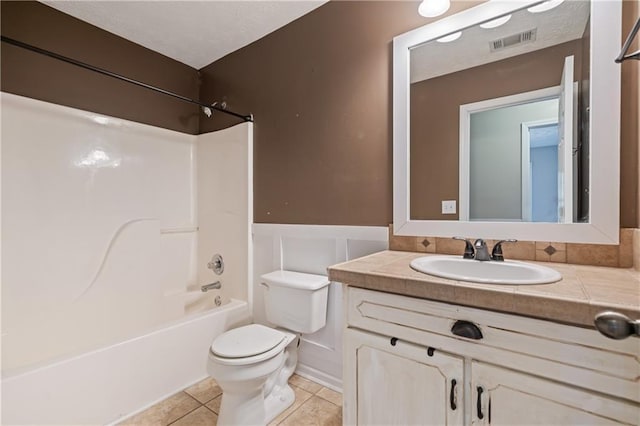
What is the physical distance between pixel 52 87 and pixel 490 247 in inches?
105

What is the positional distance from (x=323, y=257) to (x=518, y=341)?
113cm

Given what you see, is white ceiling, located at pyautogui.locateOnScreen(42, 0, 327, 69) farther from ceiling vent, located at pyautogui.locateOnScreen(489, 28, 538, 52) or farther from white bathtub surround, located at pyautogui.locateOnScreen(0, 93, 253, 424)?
ceiling vent, located at pyautogui.locateOnScreen(489, 28, 538, 52)

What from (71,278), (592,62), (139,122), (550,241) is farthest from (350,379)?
(139,122)

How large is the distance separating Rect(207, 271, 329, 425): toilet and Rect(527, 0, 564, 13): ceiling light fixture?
5.16ft

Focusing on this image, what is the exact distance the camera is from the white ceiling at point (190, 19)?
1.80 m

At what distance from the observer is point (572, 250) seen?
112 cm

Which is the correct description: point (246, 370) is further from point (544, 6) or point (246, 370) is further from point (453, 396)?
point (544, 6)

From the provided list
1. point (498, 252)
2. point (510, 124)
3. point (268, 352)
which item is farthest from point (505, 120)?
point (268, 352)

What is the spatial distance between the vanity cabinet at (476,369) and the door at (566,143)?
2.11 feet

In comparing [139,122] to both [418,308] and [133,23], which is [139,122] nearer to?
[133,23]

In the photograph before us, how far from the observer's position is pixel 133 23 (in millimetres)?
1982

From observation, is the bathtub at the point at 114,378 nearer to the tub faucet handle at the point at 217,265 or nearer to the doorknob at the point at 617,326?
the tub faucet handle at the point at 217,265

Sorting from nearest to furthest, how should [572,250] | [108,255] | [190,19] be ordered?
[572,250] → [190,19] → [108,255]

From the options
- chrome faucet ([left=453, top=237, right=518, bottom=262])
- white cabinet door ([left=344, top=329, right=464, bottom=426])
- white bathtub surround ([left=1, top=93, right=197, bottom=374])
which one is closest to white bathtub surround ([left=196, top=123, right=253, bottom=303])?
white bathtub surround ([left=1, top=93, right=197, bottom=374])
